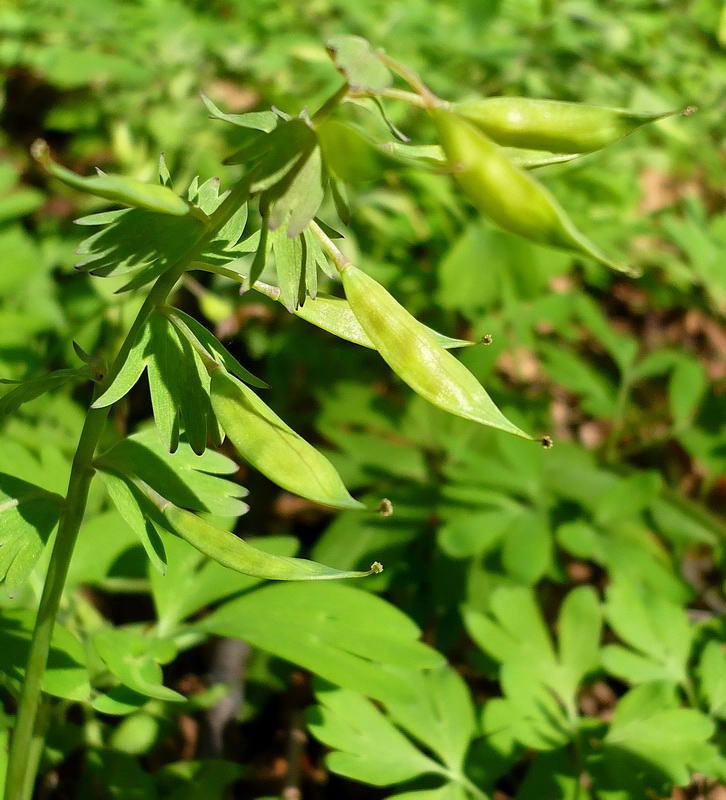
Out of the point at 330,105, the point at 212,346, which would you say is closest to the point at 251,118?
the point at 330,105

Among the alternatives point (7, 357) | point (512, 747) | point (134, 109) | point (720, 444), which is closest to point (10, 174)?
point (7, 357)

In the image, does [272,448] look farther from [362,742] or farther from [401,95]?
[362,742]

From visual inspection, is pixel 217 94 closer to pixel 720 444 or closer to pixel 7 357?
pixel 7 357

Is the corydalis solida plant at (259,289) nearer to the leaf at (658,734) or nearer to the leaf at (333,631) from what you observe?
the leaf at (333,631)

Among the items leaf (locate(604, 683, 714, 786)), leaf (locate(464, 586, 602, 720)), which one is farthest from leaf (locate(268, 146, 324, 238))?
leaf (locate(604, 683, 714, 786))

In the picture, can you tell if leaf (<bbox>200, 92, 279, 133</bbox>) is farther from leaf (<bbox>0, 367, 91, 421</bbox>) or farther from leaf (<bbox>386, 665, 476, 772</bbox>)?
leaf (<bbox>386, 665, 476, 772</bbox>)
